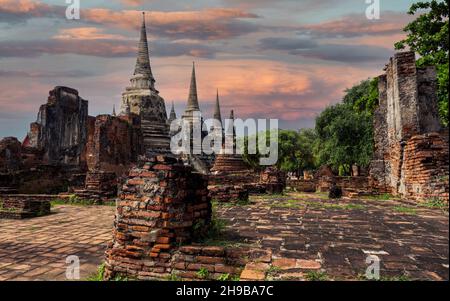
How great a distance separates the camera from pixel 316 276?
8.07ft

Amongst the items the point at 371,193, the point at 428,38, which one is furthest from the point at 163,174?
the point at 428,38

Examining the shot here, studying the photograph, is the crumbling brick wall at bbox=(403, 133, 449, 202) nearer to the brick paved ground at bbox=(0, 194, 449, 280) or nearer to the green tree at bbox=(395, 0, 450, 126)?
the brick paved ground at bbox=(0, 194, 449, 280)

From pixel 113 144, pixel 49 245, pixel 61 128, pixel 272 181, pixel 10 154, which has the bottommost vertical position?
pixel 49 245

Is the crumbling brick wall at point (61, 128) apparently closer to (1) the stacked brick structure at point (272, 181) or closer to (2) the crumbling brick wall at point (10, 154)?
(2) the crumbling brick wall at point (10, 154)

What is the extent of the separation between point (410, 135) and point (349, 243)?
23.3 feet

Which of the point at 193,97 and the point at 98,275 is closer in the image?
the point at 98,275

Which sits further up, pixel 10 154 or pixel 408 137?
pixel 408 137

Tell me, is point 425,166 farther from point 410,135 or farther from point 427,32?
point 427,32

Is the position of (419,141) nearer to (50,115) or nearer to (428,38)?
(428,38)

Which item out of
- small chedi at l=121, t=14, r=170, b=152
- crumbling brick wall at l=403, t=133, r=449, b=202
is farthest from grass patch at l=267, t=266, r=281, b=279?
small chedi at l=121, t=14, r=170, b=152

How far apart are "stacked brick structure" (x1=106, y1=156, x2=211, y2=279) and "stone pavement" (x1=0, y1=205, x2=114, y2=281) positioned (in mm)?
594

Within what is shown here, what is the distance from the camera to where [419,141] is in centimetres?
815

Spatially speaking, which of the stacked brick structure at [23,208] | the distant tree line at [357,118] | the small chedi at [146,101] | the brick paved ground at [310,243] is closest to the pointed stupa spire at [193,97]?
the small chedi at [146,101]

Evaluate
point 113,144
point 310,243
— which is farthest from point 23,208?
point 113,144
